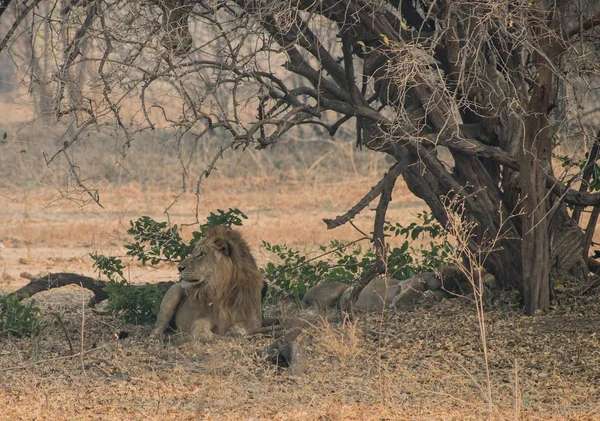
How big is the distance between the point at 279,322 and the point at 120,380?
1.97m

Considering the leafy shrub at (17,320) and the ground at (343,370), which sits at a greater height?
the leafy shrub at (17,320)

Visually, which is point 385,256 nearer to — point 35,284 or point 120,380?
point 120,380

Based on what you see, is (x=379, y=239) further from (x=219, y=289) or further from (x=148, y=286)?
(x=148, y=286)

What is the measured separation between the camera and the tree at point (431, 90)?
6.30 meters

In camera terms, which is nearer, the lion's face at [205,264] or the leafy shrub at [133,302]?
the lion's face at [205,264]

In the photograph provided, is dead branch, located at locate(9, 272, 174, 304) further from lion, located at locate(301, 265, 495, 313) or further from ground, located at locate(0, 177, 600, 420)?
lion, located at locate(301, 265, 495, 313)

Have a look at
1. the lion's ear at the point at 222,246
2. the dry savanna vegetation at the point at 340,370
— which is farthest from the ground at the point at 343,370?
the lion's ear at the point at 222,246

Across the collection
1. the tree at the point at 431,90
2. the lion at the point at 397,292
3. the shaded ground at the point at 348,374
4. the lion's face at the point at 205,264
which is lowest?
the shaded ground at the point at 348,374

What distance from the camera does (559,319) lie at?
6883mm

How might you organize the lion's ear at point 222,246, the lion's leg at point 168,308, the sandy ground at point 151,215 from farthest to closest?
the sandy ground at point 151,215 → the lion's leg at point 168,308 → the lion's ear at point 222,246

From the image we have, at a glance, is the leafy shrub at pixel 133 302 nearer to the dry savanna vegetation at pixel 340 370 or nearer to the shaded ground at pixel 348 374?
the dry savanna vegetation at pixel 340 370

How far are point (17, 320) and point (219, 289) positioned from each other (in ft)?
5.52

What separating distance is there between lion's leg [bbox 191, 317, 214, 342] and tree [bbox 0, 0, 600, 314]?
4.22 feet

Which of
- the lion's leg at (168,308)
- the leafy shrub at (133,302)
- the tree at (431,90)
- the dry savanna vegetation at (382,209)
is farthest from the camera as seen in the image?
the leafy shrub at (133,302)
